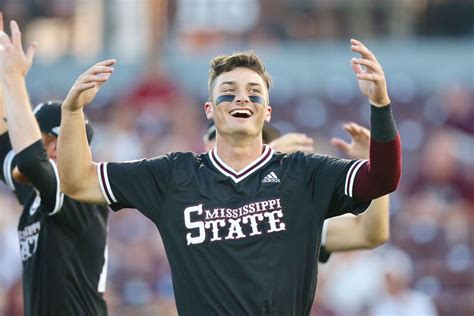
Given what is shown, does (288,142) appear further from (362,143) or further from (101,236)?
(101,236)

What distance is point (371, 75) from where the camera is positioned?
4.71m

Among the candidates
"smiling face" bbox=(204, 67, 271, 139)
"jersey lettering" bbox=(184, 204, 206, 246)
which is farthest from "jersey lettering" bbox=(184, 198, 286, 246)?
"smiling face" bbox=(204, 67, 271, 139)

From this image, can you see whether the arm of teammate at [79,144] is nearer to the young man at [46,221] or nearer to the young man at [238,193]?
the young man at [238,193]

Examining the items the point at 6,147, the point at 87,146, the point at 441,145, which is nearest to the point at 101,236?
the point at 6,147

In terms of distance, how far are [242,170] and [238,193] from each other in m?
0.13

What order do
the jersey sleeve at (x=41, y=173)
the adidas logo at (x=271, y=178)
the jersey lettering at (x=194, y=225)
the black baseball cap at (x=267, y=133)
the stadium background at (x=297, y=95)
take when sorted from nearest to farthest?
the jersey lettering at (x=194, y=225) < the adidas logo at (x=271, y=178) < the jersey sleeve at (x=41, y=173) < the black baseball cap at (x=267, y=133) < the stadium background at (x=297, y=95)

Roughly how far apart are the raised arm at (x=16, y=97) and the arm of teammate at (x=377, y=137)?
5.73ft

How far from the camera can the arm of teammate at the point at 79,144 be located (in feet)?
16.4

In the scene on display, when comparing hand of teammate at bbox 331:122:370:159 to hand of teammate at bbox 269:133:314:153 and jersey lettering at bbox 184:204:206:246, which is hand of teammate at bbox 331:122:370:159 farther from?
jersey lettering at bbox 184:204:206:246

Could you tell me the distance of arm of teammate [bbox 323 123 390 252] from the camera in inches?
249

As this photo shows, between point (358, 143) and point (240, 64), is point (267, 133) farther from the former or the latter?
point (240, 64)

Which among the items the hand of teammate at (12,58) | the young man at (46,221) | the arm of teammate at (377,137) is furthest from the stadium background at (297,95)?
the arm of teammate at (377,137)

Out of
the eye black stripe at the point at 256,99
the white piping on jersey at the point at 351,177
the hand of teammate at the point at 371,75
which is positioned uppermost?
the hand of teammate at the point at 371,75

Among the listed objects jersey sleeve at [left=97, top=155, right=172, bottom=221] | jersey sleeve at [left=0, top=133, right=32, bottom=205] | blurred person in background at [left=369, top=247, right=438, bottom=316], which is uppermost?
jersey sleeve at [left=97, top=155, right=172, bottom=221]
